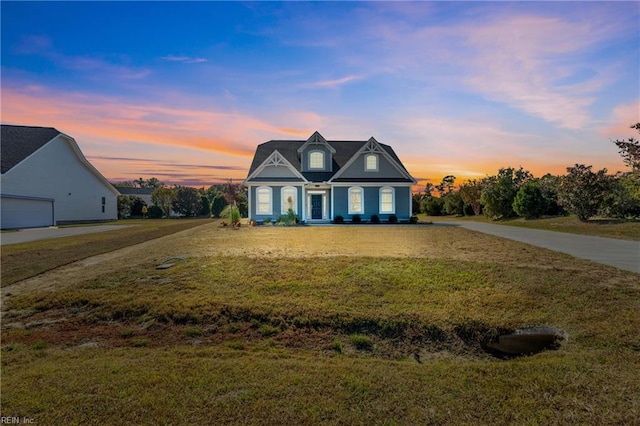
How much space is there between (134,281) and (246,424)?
5.83 metres

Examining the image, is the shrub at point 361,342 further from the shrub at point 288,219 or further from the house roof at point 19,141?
the house roof at point 19,141

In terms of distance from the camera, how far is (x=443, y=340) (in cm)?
498

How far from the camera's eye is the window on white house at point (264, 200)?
24.1 m

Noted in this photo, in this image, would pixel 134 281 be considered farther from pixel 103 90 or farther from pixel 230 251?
pixel 103 90

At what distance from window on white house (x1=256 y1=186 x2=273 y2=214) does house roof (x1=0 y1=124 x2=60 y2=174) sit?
18.8 meters

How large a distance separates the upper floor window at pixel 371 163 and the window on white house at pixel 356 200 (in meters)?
1.77

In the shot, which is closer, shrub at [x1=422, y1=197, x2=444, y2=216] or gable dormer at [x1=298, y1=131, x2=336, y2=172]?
gable dormer at [x1=298, y1=131, x2=336, y2=172]

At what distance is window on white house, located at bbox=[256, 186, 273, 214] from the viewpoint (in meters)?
24.1

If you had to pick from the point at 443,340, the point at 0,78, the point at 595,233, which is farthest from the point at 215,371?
the point at 595,233

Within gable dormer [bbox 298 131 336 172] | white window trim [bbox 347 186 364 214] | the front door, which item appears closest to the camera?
white window trim [bbox 347 186 364 214]

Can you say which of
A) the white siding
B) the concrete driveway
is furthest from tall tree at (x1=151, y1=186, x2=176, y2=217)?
the concrete driveway

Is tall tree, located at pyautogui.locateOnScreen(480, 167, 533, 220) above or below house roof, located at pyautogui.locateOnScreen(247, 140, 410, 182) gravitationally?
below

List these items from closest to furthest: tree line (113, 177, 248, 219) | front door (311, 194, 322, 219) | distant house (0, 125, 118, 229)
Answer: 1. distant house (0, 125, 118, 229)
2. front door (311, 194, 322, 219)
3. tree line (113, 177, 248, 219)

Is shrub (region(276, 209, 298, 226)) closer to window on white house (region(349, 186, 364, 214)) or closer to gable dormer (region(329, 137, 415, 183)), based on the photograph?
window on white house (region(349, 186, 364, 214))
